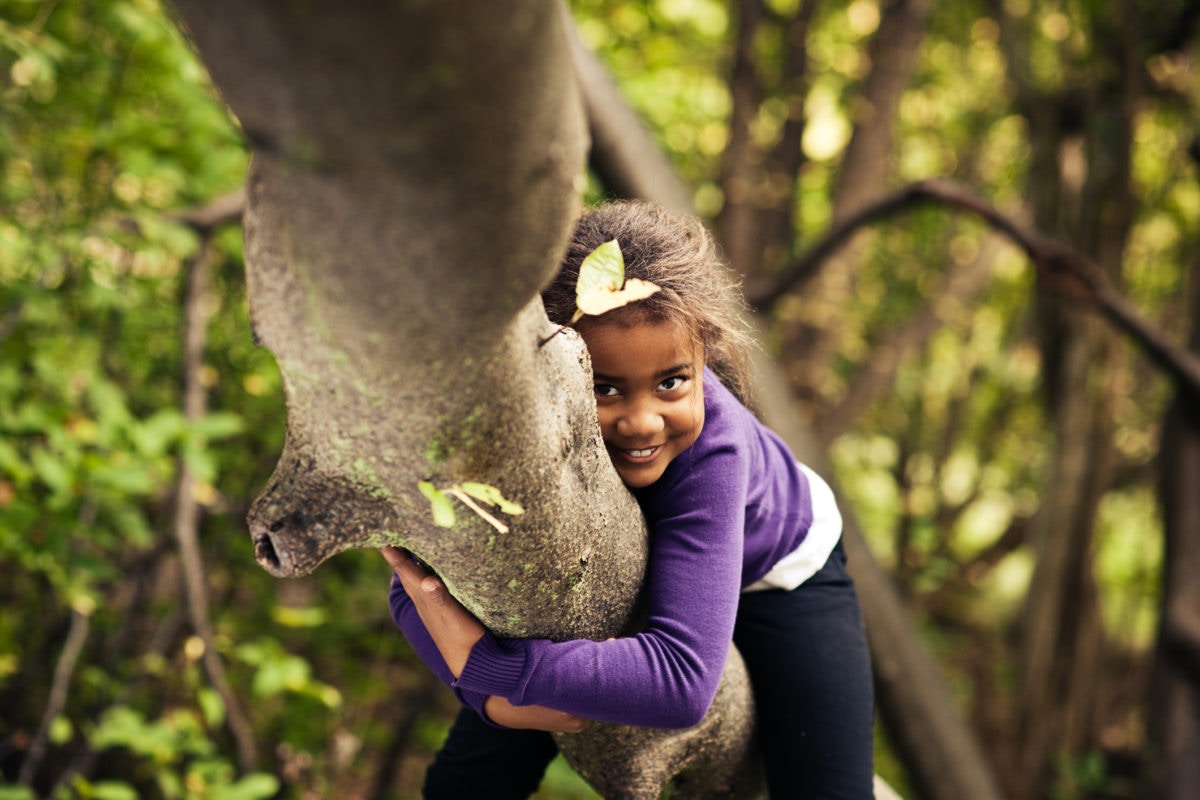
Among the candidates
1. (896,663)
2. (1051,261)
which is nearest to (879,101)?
(1051,261)

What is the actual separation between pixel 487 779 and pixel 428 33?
1455mm

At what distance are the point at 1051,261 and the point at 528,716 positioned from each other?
2.31 meters

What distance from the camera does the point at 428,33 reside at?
1.71 ft

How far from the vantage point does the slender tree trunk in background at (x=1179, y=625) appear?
3424 mm

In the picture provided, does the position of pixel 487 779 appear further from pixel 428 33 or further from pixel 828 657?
pixel 428 33

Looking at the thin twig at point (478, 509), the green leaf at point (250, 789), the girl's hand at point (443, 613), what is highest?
the thin twig at point (478, 509)

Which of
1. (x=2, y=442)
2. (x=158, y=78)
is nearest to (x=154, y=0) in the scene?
(x=158, y=78)

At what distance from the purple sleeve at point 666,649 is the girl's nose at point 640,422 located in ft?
0.35

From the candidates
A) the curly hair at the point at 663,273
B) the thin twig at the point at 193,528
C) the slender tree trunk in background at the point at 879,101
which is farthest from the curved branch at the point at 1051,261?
the thin twig at the point at 193,528

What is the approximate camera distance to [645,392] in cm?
118

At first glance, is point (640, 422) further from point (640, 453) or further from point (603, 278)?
point (603, 278)

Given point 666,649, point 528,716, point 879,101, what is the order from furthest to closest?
1. point 879,101
2. point 528,716
3. point 666,649

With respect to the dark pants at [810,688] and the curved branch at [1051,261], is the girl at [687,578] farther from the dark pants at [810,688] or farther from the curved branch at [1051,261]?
the curved branch at [1051,261]

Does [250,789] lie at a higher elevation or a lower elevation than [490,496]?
lower
